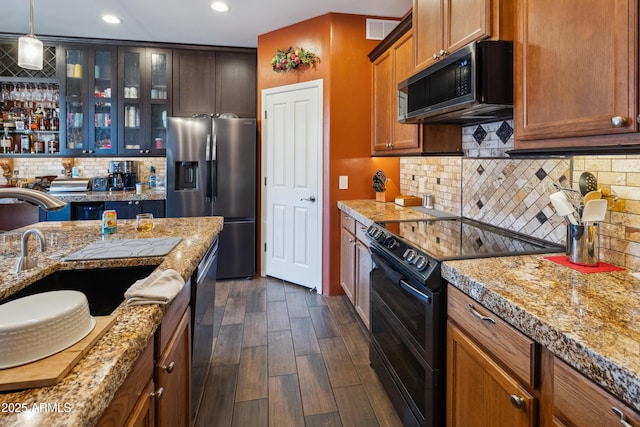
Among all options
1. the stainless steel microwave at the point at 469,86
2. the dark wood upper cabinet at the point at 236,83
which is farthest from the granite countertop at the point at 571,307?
the dark wood upper cabinet at the point at 236,83

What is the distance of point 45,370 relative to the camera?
638 mm

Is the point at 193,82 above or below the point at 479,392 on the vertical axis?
above

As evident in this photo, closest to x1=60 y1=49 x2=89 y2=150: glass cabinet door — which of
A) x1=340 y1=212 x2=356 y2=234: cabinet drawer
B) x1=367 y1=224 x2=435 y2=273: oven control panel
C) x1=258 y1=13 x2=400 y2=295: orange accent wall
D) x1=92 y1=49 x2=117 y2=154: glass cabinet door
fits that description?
x1=92 y1=49 x2=117 y2=154: glass cabinet door

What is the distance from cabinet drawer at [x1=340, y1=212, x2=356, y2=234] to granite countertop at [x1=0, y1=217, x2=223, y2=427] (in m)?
1.42

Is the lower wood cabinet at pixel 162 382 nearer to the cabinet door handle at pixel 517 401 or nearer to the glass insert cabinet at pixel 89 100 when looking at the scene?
the cabinet door handle at pixel 517 401

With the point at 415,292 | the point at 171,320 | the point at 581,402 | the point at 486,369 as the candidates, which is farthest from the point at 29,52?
the point at 581,402

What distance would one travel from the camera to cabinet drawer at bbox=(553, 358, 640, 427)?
0.72 metres

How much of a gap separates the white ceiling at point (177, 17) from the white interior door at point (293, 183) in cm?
68

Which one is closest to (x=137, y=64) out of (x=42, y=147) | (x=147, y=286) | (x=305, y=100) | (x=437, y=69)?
(x=42, y=147)

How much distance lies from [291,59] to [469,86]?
97.6 inches

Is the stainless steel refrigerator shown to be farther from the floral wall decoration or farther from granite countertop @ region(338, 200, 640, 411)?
granite countertop @ region(338, 200, 640, 411)

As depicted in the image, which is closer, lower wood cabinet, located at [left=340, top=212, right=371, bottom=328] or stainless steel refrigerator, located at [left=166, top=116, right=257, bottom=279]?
lower wood cabinet, located at [left=340, top=212, right=371, bottom=328]

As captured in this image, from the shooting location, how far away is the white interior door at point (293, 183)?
3.66 metres

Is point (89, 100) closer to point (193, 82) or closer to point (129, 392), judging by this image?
point (193, 82)
